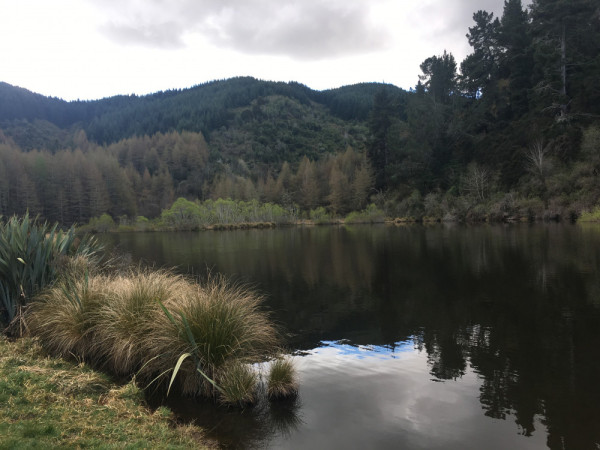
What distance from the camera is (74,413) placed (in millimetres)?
4953

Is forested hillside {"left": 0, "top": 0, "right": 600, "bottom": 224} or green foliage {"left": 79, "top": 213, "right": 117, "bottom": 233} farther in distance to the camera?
green foliage {"left": 79, "top": 213, "right": 117, "bottom": 233}

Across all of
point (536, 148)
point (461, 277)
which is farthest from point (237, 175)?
point (461, 277)

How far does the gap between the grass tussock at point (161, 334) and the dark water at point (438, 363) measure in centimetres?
56

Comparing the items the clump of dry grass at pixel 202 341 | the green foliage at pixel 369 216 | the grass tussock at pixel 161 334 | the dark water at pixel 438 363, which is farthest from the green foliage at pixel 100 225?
the clump of dry grass at pixel 202 341

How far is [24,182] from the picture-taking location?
4112 inches

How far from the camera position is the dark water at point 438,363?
212 inches

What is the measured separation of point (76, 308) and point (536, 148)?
6062cm

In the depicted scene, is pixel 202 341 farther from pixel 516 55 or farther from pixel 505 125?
pixel 516 55

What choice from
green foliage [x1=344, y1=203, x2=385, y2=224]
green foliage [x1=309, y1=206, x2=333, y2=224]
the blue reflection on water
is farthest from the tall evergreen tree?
the blue reflection on water

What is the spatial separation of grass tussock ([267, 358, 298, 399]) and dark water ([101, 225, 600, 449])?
208mm

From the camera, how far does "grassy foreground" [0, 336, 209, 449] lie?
4270 mm

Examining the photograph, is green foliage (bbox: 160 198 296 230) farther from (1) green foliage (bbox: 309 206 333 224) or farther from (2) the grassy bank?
(2) the grassy bank

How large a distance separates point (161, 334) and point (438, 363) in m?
5.36

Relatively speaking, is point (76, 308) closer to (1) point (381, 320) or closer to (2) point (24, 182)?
(1) point (381, 320)
